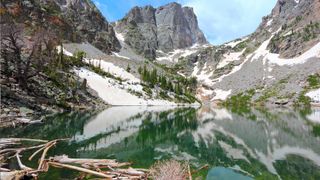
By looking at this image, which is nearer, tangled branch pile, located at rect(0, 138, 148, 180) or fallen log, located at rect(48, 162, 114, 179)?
tangled branch pile, located at rect(0, 138, 148, 180)

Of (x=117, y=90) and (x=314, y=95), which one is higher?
(x=314, y=95)

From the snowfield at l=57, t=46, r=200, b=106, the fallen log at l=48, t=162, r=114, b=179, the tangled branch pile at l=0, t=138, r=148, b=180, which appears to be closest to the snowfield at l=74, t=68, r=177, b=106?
the snowfield at l=57, t=46, r=200, b=106

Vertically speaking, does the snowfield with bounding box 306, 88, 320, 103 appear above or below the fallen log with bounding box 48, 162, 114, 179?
above

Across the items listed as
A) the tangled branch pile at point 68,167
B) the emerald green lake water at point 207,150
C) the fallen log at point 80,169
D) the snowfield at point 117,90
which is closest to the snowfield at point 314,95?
the snowfield at point 117,90

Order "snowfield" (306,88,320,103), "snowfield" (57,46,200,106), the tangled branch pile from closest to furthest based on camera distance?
the tangled branch pile
"snowfield" (57,46,200,106)
"snowfield" (306,88,320,103)

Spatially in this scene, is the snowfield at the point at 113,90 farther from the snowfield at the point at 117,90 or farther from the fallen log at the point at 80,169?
the fallen log at the point at 80,169

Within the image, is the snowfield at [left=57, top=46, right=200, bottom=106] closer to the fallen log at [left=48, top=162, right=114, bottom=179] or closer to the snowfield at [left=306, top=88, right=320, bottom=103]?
the snowfield at [left=306, top=88, right=320, bottom=103]

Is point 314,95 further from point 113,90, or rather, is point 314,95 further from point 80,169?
point 80,169

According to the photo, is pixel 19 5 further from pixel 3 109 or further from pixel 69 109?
pixel 3 109

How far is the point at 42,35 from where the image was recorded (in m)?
70.1

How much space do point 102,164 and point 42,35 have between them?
56.4 meters

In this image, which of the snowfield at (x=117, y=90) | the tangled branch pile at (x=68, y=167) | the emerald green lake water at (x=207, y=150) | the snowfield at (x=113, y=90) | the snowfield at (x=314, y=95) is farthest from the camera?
the snowfield at (x=314, y=95)

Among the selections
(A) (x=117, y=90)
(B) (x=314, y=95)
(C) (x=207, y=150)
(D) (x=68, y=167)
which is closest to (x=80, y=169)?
(D) (x=68, y=167)

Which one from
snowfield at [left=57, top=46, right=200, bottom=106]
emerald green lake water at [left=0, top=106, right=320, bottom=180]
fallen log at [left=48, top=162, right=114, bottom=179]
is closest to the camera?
fallen log at [left=48, top=162, right=114, bottom=179]
